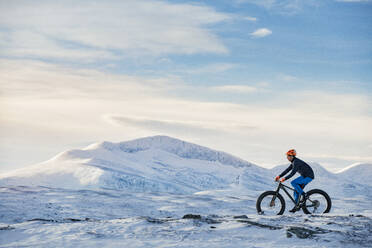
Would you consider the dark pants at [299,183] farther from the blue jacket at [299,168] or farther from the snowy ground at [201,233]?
the snowy ground at [201,233]

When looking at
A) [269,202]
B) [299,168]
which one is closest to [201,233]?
[269,202]

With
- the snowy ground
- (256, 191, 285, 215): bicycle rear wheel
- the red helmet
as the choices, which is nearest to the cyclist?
the red helmet

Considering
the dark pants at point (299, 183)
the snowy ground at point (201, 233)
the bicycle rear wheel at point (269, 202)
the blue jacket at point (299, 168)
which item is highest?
the blue jacket at point (299, 168)

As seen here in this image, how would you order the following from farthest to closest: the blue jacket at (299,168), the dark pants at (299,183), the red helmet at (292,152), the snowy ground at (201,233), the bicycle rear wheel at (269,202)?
1. the bicycle rear wheel at (269,202)
2. the dark pants at (299,183)
3. the red helmet at (292,152)
4. the blue jacket at (299,168)
5. the snowy ground at (201,233)

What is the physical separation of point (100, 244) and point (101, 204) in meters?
90.9

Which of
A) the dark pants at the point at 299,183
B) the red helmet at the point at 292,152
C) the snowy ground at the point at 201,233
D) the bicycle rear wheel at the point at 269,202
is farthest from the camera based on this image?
the bicycle rear wheel at the point at 269,202

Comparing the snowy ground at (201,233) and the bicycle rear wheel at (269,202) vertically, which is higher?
the bicycle rear wheel at (269,202)

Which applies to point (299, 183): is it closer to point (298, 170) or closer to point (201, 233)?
point (298, 170)

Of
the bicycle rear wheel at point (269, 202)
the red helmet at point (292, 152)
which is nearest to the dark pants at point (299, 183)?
the bicycle rear wheel at point (269, 202)

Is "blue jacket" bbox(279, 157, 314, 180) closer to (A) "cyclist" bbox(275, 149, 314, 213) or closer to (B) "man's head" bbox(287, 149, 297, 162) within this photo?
(A) "cyclist" bbox(275, 149, 314, 213)

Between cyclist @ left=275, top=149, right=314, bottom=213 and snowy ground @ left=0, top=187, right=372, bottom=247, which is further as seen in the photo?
cyclist @ left=275, top=149, right=314, bottom=213

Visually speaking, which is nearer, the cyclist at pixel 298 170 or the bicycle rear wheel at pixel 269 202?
the cyclist at pixel 298 170

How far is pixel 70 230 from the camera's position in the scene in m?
13.0

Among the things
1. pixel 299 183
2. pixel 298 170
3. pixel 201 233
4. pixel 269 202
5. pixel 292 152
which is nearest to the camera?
pixel 201 233
